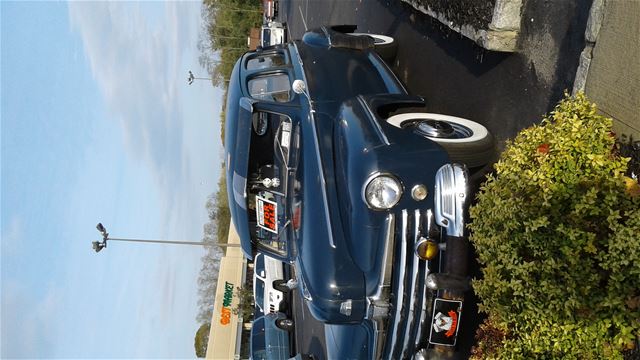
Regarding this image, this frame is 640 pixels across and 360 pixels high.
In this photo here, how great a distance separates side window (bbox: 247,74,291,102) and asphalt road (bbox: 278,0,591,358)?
232 cm

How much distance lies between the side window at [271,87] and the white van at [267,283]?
632cm

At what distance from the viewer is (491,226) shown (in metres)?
3.89

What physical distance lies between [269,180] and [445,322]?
2.64 m

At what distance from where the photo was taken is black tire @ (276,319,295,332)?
11.8 m

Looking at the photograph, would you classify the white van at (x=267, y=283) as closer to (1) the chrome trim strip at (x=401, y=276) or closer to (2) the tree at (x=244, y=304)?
(1) the chrome trim strip at (x=401, y=276)

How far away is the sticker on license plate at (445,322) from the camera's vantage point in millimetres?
4617

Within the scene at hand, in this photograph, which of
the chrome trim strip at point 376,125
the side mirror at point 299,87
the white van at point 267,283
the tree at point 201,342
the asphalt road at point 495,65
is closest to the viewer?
the chrome trim strip at point 376,125

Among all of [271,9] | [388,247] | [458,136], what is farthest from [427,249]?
[271,9]

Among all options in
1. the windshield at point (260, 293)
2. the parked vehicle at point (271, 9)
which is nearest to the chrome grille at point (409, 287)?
the windshield at point (260, 293)

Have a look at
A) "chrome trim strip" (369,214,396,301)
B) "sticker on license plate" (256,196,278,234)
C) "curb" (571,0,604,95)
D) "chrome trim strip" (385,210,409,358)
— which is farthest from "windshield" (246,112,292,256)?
"curb" (571,0,604,95)

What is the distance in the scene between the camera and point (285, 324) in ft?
39.0

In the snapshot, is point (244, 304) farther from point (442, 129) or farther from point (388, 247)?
point (388, 247)

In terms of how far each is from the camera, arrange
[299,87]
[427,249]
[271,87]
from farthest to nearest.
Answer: [271,87], [299,87], [427,249]

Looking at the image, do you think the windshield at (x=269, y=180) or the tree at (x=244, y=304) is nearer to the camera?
the windshield at (x=269, y=180)
